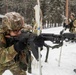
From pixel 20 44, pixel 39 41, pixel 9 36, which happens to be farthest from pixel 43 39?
pixel 9 36

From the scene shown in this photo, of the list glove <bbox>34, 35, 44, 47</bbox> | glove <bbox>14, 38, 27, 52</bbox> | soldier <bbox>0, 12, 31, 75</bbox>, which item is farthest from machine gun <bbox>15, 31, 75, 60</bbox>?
soldier <bbox>0, 12, 31, 75</bbox>

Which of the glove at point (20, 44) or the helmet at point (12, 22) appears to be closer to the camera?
the glove at point (20, 44)

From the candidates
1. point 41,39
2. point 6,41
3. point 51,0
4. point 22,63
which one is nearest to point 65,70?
point 22,63

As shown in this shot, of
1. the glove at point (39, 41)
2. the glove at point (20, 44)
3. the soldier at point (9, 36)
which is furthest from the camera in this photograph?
the soldier at point (9, 36)

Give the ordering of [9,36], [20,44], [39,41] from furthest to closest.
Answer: [9,36]
[20,44]
[39,41]

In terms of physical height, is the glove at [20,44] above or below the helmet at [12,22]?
below

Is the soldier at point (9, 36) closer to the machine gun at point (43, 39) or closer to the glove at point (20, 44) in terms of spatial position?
the glove at point (20, 44)

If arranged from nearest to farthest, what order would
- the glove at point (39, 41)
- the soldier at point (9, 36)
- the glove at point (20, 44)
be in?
Answer: the glove at point (39, 41) → the glove at point (20, 44) → the soldier at point (9, 36)

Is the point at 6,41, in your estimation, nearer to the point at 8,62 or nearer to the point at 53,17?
the point at 8,62

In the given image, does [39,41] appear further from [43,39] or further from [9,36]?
[9,36]

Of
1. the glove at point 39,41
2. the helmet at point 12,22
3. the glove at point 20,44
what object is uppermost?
the helmet at point 12,22

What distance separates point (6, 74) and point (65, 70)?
5.41ft

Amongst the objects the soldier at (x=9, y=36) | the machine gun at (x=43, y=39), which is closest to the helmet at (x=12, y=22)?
the soldier at (x=9, y=36)

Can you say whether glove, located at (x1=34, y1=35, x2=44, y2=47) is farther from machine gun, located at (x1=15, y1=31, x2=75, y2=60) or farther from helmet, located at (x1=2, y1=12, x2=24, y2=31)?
helmet, located at (x1=2, y1=12, x2=24, y2=31)
